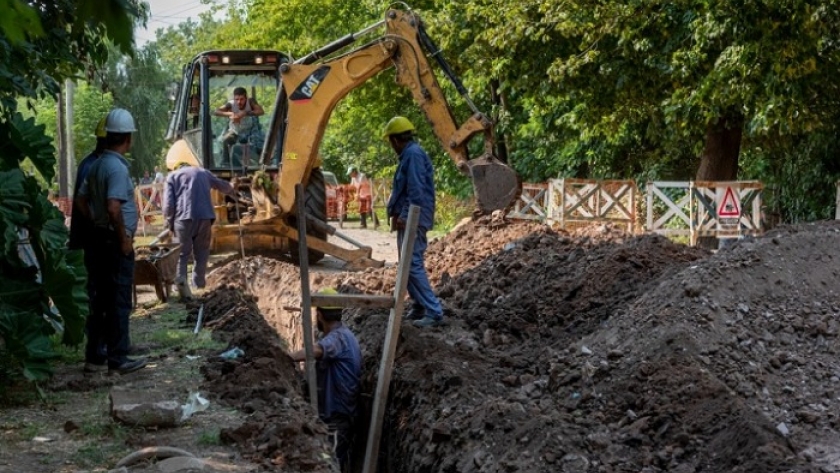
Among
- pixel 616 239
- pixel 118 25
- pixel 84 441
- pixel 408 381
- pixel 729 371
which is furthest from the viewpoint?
pixel 616 239

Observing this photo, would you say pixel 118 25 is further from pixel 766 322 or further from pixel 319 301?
pixel 766 322

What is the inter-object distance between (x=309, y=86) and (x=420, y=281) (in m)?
5.46

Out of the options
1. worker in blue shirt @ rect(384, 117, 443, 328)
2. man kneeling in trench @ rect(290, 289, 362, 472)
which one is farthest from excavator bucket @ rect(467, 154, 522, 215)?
man kneeling in trench @ rect(290, 289, 362, 472)

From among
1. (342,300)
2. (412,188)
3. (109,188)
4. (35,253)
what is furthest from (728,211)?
(35,253)

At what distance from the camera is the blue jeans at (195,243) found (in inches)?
557

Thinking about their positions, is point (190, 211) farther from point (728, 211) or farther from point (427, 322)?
point (728, 211)

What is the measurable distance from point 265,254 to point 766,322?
9767 mm

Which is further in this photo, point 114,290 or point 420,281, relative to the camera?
point 420,281

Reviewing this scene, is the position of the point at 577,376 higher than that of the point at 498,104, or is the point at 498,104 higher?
the point at 498,104

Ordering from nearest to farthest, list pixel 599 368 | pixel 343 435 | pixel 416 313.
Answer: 1. pixel 599 368
2. pixel 343 435
3. pixel 416 313

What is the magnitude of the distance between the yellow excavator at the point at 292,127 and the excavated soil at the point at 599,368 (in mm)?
2079

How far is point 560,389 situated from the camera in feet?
30.6

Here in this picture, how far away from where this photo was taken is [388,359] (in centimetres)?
953

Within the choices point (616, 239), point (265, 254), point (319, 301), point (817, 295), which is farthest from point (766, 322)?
point (265, 254)
